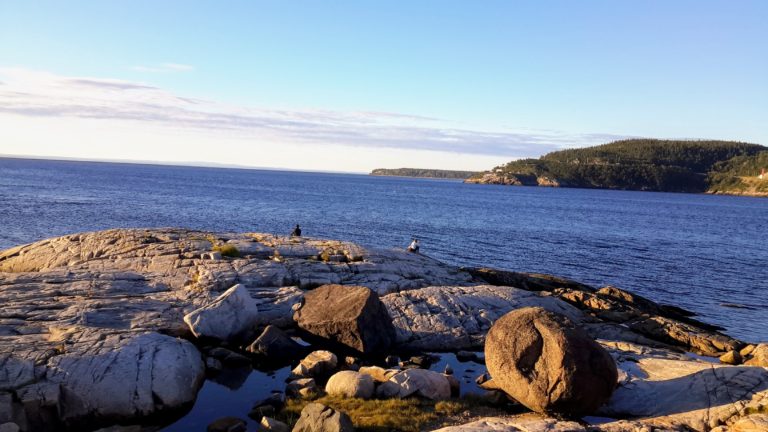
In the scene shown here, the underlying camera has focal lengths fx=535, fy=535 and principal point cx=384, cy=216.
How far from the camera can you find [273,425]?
51.6 ft

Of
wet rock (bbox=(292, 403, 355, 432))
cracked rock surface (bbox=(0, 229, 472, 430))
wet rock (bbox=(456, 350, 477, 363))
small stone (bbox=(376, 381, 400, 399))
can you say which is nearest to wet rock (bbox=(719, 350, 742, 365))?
wet rock (bbox=(456, 350, 477, 363))

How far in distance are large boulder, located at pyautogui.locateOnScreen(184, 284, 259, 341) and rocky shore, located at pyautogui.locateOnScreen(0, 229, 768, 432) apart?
0.20ft

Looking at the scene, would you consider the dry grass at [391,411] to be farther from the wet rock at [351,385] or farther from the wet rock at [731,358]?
the wet rock at [731,358]

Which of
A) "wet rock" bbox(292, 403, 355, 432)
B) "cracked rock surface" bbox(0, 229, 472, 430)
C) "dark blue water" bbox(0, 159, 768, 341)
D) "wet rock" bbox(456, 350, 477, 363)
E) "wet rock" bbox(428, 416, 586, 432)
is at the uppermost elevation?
"cracked rock surface" bbox(0, 229, 472, 430)

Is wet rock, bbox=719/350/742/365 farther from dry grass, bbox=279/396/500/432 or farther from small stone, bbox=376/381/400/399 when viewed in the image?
small stone, bbox=376/381/400/399

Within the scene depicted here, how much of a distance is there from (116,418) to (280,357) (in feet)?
23.2

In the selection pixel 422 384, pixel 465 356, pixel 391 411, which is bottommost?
pixel 465 356

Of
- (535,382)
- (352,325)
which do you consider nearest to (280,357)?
(352,325)

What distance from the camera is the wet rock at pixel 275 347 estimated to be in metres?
22.4

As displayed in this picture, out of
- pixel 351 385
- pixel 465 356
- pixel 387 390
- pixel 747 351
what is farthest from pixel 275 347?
pixel 747 351

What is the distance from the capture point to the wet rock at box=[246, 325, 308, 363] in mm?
22391

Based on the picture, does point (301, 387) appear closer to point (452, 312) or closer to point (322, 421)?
point (322, 421)

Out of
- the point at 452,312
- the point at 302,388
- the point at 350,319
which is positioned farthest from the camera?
the point at 452,312

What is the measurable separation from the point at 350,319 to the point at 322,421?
7865 millimetres
